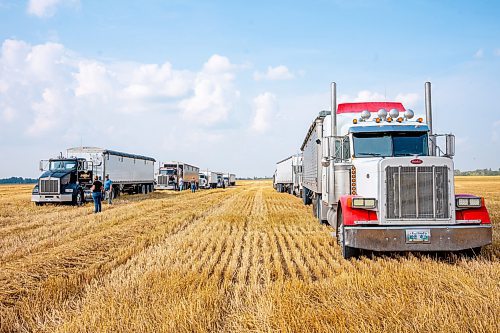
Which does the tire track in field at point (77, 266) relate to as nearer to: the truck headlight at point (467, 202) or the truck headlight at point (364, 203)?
the truck headlight at point (364, 203)

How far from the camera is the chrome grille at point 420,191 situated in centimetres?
866

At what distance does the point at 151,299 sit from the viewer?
6.09 m

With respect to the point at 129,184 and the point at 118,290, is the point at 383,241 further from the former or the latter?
the point at 129,184

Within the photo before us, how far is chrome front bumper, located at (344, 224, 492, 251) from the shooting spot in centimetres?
A: 848

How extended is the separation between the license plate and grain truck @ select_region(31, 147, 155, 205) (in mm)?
22601

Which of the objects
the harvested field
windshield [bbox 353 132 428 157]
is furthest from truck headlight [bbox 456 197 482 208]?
windshield [bbox 353 132 428 157]

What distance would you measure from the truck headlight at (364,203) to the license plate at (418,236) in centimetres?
80

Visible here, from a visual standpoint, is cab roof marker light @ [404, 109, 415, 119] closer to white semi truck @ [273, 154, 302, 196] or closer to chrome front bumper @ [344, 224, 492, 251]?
chrome front bumper @ [344, 224, 492, 251]

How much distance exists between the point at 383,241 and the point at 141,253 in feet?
16.9

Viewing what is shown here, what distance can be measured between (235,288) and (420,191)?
411cm

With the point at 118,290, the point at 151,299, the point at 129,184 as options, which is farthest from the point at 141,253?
the point at 129,184

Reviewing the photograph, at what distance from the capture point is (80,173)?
29.5m

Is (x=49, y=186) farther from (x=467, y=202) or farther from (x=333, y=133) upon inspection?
(x=467, y=202)

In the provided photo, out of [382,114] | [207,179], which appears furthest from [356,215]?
[207,179]
